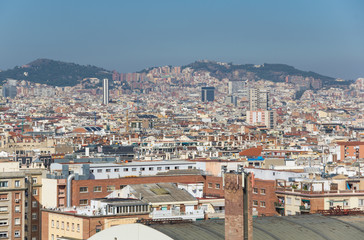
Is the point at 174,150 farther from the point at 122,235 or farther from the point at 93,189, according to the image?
the point at 122,235

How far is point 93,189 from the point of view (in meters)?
39.7

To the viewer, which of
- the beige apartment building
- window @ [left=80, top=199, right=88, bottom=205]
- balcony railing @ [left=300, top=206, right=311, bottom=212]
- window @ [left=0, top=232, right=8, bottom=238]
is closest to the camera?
balcony railing @ [left=300, top=206, right=311, bottom=212]

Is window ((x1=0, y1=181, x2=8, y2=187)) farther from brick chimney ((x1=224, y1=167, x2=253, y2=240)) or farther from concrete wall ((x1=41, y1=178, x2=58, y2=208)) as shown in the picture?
brick chimney ((x1=224, y1=167, x2=253, y2=240))

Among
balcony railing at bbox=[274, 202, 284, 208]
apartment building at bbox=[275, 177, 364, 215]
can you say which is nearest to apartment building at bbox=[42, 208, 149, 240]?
apartment building at bbox=[275, 177, 364, 215]

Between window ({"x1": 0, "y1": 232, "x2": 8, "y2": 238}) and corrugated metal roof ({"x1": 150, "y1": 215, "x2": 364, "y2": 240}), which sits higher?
corrugated metal roof ({"x1": 150, "y1": 215, "x2": 364, "y2": 240})

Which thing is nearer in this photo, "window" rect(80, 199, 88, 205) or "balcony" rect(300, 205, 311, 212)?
"balcony" rect(300, 205, 311, 212)

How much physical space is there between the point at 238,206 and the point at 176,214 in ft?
41.7

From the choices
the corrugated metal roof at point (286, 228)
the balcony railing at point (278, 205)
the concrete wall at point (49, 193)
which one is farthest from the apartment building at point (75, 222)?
the balcony railing at point (278, 205)

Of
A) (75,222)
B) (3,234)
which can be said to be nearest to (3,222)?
(3,234)

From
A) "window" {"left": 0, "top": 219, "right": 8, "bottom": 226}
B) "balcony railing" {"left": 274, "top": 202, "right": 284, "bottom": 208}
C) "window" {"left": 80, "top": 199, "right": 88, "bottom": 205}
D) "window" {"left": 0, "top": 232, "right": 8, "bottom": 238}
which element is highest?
"balcony railing" {"left": 274, "top": 202, "right": 284, "bottom": 208}

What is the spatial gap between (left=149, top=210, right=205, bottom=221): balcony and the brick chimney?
460 inches

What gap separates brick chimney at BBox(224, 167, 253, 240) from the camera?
58.9ft

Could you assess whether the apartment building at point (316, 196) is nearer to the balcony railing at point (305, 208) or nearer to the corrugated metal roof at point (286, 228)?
the balcony railing at point (305, 208)

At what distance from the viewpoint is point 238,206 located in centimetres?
1797
